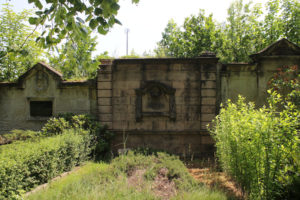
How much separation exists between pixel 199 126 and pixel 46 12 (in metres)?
7.35

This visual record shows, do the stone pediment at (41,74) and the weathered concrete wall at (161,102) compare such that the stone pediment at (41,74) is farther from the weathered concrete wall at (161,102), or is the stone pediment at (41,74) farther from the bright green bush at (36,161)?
the bright green bush at (36,161)

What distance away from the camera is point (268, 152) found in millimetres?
3568

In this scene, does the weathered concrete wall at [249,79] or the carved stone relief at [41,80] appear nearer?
the weathered concrete wall at [249,79]

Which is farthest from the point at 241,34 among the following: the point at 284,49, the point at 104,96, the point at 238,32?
the point at 104,96

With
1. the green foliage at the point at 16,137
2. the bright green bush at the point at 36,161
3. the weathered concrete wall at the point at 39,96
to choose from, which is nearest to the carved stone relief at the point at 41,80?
the weathered concrete wall at the point at 39,96

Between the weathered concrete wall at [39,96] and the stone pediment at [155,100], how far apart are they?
2203mm

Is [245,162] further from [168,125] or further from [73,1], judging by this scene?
[168,125]

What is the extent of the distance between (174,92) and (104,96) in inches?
122

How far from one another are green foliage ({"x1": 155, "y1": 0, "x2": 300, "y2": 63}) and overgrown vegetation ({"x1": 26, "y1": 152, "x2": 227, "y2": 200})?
1272 cm

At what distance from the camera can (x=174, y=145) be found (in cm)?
902

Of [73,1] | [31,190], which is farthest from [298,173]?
[31,190]

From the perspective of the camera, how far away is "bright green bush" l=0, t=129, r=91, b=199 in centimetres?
400

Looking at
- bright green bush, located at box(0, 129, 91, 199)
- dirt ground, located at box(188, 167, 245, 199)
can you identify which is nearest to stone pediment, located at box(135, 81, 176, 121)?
bright green bush, located at box(0, 129, 91, 199)

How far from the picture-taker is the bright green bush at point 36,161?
4.00 meters
